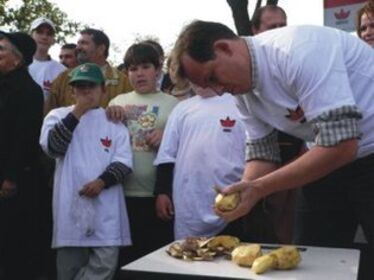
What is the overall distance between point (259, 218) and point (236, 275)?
5.85 ft

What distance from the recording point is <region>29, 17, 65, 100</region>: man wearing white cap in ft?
17.0

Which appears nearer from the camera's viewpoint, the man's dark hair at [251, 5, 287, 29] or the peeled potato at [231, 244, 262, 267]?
the peeled potato at [231, 244, 262, 267]

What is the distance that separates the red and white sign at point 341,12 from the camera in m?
4.70

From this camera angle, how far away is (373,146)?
240 centimetres

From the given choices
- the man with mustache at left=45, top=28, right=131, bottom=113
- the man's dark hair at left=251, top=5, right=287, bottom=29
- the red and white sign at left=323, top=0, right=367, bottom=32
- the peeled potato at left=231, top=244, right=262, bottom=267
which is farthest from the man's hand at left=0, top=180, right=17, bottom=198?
the red and white sign at left=323, top=0, right=367, bottom=32

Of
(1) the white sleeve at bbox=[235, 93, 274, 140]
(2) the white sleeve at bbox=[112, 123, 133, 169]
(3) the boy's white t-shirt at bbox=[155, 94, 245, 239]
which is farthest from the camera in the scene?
(2) the white sleeve at bbox=[112, 123, 133, 169]

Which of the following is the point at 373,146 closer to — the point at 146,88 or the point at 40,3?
the point at 146,88

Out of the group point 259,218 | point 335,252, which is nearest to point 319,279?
point 335,252


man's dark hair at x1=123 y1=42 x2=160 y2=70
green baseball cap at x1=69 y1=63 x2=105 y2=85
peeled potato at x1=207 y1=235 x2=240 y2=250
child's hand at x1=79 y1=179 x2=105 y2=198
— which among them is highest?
man's dark hair at x1=123 y1=42 x2=160 y2=70

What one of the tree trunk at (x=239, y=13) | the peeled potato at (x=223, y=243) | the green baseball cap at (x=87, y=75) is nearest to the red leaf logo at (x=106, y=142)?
the green baseball cap at (x=87, y=75)

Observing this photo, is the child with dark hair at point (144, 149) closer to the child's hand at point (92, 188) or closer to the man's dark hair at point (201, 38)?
the child's hand at point (92, 188)

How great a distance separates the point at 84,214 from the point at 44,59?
2040mm

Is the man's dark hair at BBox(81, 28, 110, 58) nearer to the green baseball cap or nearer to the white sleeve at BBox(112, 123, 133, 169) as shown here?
the green baseball cap

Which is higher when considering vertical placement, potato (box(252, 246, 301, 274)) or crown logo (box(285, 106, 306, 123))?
crown logo (box(285, 106, 306, 123))
